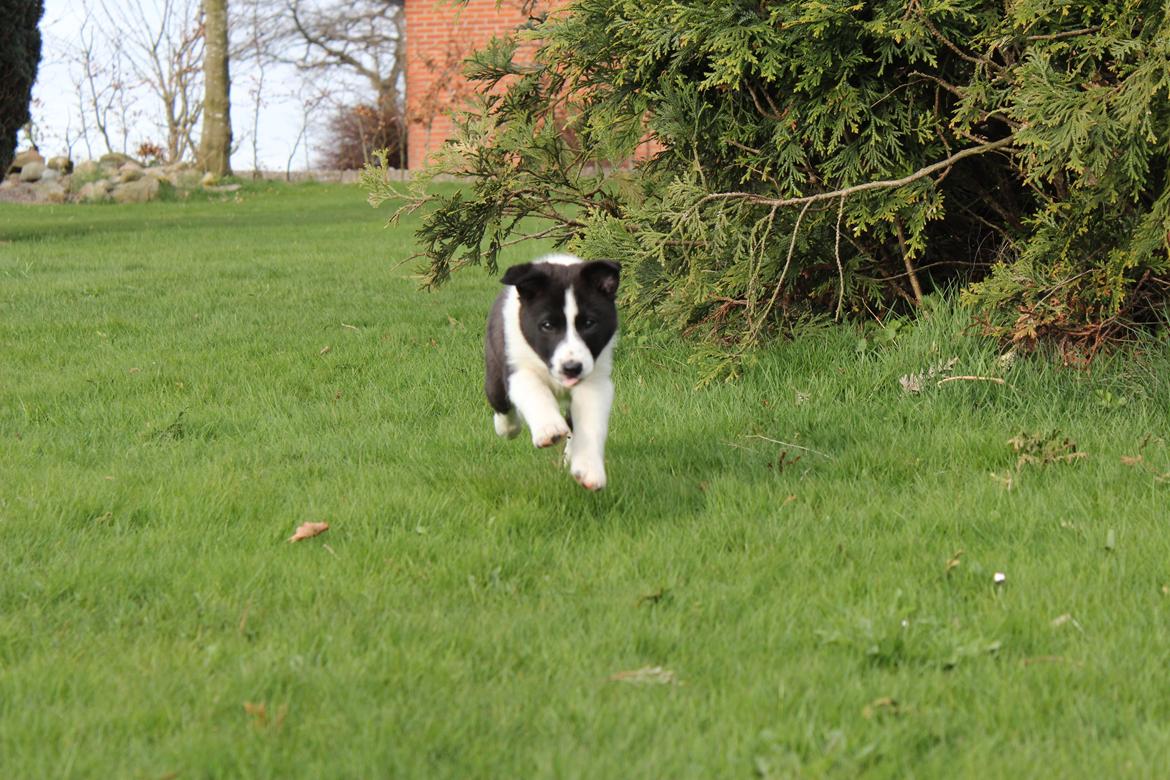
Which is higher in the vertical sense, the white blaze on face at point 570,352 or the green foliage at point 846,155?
the green foliage at point 846,155

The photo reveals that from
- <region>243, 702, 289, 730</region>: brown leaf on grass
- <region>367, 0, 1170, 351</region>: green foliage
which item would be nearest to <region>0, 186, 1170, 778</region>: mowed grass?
<region>243, 702, 289, 730</region>: brown leaf on grass

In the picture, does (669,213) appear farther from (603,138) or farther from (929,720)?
(929,720)

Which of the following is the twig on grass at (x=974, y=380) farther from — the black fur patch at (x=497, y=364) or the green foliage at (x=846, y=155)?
the black fur patch at (x=497, y=364)

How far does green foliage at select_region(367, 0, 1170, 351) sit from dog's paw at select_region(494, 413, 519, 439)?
1460mm

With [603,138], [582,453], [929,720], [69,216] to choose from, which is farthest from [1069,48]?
[69,216]

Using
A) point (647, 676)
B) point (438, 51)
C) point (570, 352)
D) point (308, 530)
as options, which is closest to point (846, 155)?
point (570, 352)

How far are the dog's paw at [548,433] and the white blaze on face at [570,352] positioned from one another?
0.18 metres

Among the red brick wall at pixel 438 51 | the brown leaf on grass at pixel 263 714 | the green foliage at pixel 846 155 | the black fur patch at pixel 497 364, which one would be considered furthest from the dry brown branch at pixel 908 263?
the red brick wall at pixel 438 51

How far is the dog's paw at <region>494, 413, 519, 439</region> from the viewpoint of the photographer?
591 cm

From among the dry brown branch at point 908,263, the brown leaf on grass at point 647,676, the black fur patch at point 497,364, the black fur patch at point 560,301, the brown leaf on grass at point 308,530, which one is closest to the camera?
the brown leaf on grass at point 647,676

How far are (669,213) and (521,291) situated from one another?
5.94ft

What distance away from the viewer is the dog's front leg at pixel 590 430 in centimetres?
476

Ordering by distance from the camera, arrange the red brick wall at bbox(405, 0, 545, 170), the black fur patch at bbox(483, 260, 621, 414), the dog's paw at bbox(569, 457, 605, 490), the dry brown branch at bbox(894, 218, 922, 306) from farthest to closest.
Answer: the red brick wall at bbox(405, 0, 545, 170), the dry brown branch at bbox(894, 218, 922, 306), the black fur patch at bbox(483, 260, 621, 414), the dog's paw at bbox(569, 457, 605, 490)

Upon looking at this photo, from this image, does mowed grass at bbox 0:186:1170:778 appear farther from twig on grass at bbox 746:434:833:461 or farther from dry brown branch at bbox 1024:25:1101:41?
dry brown branch at bbox 1024:25:1101:41
